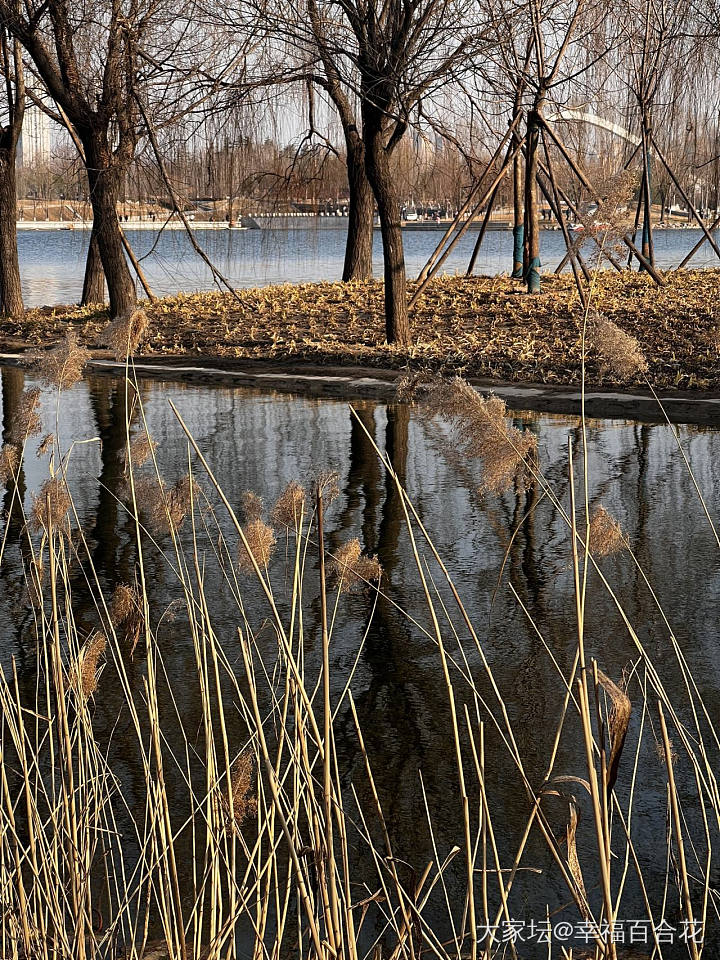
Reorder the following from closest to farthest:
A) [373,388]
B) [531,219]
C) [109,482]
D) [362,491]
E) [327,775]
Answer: [327,775], [362,491], [109,482], [373,388], [531,219]

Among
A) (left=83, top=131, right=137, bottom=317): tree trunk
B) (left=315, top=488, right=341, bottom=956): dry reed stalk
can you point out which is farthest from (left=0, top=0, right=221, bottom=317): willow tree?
(left=315, top=488, right=341, bottom=956): dry reed stalk

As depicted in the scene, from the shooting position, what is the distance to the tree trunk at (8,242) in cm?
1444

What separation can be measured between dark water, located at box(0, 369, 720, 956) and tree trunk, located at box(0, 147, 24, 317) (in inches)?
266

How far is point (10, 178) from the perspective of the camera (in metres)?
14.8

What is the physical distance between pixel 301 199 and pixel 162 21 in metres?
3.91

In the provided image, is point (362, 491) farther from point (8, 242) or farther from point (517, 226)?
point (8, 242)

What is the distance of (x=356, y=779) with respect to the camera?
2986 mm

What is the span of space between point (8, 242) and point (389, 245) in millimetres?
6134

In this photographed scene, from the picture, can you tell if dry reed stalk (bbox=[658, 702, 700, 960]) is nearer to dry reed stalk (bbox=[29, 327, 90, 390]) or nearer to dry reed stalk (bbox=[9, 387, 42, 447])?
dry reed stalk (bbox=[29, 327, 90, 390])

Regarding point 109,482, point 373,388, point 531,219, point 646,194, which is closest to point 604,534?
point 109,482

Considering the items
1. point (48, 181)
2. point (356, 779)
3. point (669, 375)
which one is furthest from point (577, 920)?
point (48, 181)

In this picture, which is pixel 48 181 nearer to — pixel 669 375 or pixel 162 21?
pixel 162 21

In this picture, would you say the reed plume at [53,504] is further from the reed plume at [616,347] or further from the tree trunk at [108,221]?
the tree trunk at [108,221]

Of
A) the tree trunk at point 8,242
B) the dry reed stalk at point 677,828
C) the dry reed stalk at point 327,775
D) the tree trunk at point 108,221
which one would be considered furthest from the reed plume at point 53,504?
the tree trunk at point 8,242
